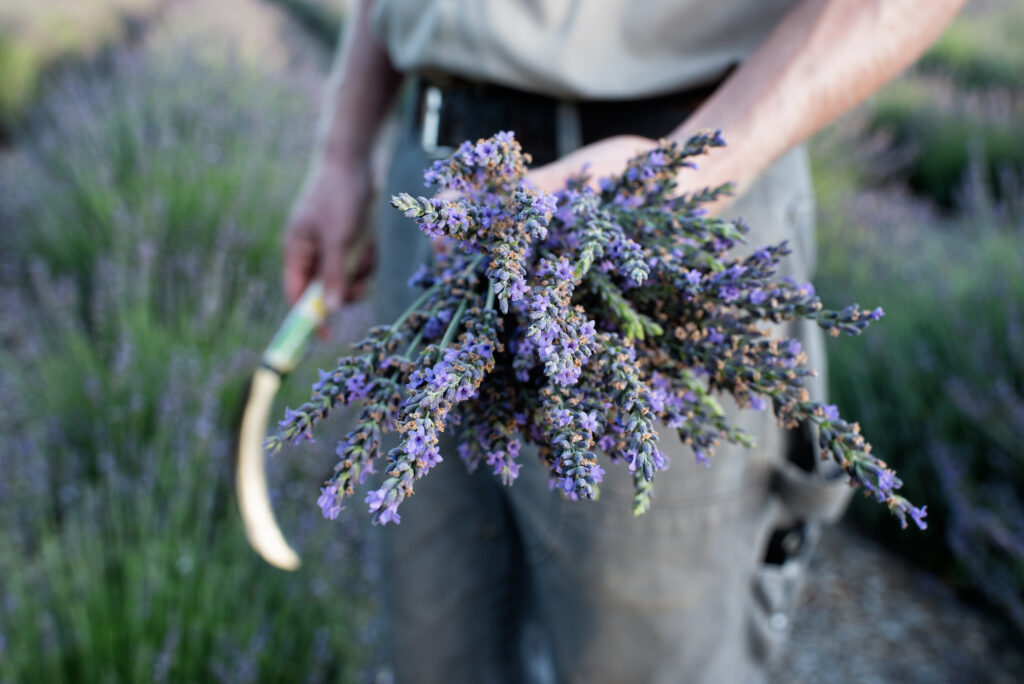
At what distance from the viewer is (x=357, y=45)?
1.71 metres

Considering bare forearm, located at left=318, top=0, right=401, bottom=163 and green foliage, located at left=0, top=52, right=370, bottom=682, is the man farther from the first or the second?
green foliage, located at left=0, top=52, right=370, bottom=682

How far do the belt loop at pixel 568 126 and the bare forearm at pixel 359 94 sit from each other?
0.65m

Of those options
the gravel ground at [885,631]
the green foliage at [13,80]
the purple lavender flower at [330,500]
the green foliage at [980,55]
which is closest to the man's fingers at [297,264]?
the purple lavender flower at [330,500]

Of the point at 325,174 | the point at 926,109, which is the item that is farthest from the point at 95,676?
the point at 926,109

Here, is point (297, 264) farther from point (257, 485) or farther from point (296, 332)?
point (257, 485)

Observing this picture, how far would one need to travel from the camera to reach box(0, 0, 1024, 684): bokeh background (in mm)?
2203

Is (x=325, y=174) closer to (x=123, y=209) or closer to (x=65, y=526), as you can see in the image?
(x=65, y=526)

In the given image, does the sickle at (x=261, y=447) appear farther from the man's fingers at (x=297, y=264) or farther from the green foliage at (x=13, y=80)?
the green foliage at (x=13, y=80)

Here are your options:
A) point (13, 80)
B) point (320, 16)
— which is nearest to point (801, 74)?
point (13, 80)

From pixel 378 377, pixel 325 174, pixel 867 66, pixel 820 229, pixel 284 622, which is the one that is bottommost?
pixel 820 229

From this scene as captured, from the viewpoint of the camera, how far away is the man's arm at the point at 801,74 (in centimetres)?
97

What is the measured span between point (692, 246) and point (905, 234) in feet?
16.4

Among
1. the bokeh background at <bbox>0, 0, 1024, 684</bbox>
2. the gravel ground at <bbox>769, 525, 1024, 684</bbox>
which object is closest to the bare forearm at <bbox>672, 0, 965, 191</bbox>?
the bokeh background at <bbox>0, 0, 1024, 684</bbox>

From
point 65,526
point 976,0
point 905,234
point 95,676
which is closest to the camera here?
point 95,676
